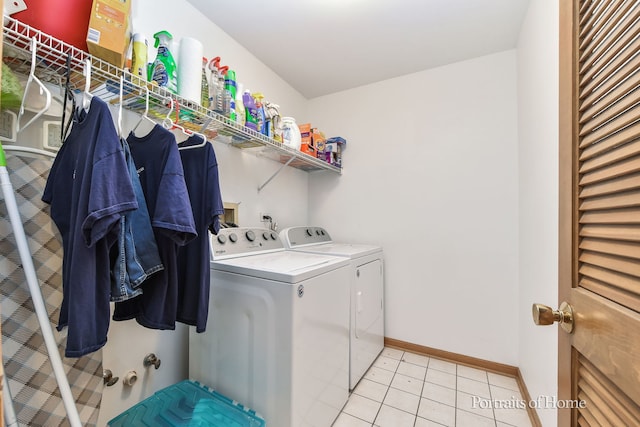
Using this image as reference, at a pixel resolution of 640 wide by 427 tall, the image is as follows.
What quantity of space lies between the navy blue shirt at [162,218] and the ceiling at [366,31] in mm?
1203

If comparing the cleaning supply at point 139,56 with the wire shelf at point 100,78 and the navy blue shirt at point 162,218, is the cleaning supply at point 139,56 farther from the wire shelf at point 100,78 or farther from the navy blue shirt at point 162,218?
the navy blue shirt at point 162,218

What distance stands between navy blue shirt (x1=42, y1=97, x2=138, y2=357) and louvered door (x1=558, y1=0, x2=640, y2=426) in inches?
46.1

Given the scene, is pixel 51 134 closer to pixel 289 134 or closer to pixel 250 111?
pixel 250 111

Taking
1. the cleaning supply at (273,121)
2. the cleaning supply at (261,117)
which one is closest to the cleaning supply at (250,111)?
the cleaning supply at (261,117)

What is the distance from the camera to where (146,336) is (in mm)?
1383

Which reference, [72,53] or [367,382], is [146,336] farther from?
[367,382]

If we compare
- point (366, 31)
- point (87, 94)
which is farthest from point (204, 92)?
point (366, 31)

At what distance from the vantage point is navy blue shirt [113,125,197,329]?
2.97 feet

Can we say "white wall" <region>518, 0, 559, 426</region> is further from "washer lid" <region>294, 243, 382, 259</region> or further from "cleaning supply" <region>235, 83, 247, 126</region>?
"cleaning supply" <region>235, 83, 247, 126</region>

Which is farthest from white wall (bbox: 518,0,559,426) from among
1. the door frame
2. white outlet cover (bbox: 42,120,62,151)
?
white outlet cover (bbox: 42,120,62,151)

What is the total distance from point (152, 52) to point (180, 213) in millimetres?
1067

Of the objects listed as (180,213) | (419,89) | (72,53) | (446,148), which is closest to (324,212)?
(446,148)

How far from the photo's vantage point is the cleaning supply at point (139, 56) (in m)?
1.09

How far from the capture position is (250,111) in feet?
5.42
